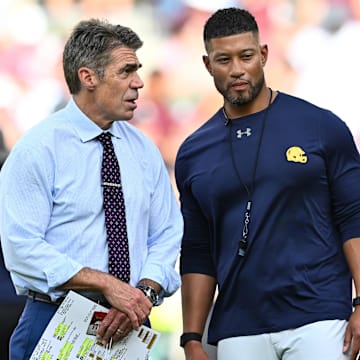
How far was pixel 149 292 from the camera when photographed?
3.81 m

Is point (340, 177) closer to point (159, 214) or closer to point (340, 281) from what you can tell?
point (340, 281)

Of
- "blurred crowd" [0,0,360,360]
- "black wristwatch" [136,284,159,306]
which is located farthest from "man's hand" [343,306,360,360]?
"blurred crowd" [0,0,360,360]

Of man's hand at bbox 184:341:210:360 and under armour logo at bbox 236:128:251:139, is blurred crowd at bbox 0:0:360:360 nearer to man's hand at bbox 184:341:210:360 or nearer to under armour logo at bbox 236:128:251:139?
man's hand at bbox 184:341:210:360

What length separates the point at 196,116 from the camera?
6.63 metres

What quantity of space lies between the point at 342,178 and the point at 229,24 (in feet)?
2.14

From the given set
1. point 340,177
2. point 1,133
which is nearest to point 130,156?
point 340,177

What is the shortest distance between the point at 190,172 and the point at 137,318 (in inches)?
30.8

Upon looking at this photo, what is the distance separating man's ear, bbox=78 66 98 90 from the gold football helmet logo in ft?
2.32

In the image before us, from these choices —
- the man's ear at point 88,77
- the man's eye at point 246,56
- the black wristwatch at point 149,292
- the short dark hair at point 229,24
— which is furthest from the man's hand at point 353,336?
the man's ear at point 88,77

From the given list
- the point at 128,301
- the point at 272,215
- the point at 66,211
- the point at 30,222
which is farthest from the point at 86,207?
the point at 272,215

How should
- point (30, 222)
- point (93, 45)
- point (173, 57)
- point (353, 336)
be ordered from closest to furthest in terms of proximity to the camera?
point (30, 222) → point (93, 45) → point (353, 336) → point (173, 57)

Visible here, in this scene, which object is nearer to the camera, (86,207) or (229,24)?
(86,207)

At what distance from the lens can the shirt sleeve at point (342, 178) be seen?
13.7 feet

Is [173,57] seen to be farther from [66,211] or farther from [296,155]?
[66,211]
